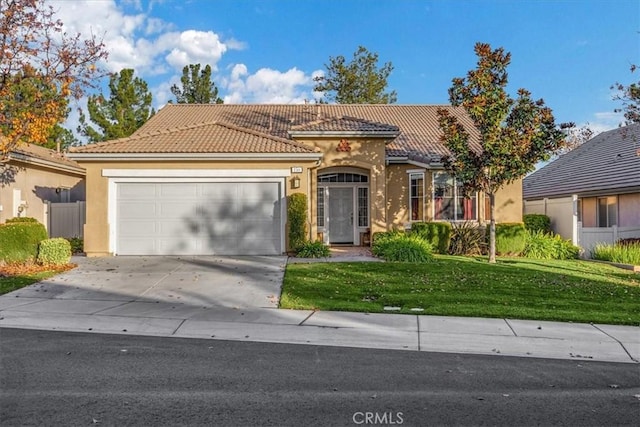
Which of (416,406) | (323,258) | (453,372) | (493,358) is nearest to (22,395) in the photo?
(416,406)

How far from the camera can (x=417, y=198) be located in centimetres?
1906

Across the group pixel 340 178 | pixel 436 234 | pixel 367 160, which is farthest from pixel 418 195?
pixel 340 178

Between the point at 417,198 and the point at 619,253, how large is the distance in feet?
23.3

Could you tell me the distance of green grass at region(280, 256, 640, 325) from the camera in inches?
349

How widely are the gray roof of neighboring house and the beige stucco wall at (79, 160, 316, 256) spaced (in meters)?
12.7

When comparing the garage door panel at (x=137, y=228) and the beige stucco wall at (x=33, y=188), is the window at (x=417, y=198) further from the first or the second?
the beige stucco wall at (x=33, y=188)

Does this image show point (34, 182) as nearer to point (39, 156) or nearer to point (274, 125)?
point (39, 156)

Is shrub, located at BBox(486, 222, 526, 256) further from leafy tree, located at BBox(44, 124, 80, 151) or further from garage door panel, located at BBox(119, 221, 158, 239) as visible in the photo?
leafy tree, located at BBox(44, 124, 80, 151)

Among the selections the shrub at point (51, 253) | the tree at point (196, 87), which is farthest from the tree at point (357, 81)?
the shrub at point (51, 253)

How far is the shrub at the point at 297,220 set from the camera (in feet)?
49.5

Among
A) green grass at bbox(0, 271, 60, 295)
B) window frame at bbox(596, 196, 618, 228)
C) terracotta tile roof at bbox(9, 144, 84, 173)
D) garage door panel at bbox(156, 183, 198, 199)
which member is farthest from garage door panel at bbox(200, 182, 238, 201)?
window frame at bbox(596, 196, 618, 228)

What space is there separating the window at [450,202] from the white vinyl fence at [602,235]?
3989mm

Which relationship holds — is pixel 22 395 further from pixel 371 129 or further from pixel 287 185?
pixel 371 129

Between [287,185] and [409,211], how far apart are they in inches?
233
